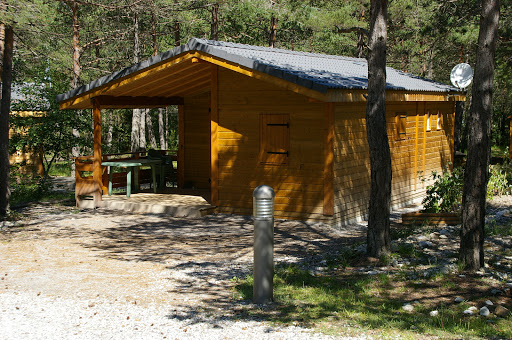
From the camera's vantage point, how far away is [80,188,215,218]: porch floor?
13.2 metres

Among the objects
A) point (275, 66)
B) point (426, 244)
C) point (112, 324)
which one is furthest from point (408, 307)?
point (275, 66)

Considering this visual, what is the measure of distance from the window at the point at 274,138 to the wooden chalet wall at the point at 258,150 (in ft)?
0.26

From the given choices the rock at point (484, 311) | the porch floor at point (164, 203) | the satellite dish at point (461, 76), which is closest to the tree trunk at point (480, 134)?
the rock at point (484, 311)

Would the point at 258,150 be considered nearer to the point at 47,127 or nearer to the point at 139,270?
the point at 139,270

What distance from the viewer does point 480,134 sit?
7016mm

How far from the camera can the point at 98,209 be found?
14234 mm

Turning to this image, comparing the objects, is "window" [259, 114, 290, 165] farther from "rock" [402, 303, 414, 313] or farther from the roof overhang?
"rock" [402, 303, 414, 313]

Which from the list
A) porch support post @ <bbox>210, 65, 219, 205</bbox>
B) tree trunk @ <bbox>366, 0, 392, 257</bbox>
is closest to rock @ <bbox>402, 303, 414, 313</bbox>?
tree trunk @ <bbox>366, 0, 392, 257</bbox>

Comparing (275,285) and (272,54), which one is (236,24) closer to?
(272,54)

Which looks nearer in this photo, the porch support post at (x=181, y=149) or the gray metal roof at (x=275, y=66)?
the gray metal roof at (x=275, y=66)

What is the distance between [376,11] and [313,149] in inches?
174

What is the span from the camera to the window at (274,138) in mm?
12430

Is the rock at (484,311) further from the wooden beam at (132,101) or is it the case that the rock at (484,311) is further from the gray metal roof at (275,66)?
the wooden beam at (132,101)

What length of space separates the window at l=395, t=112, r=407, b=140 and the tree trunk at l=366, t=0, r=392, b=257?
7.40m
